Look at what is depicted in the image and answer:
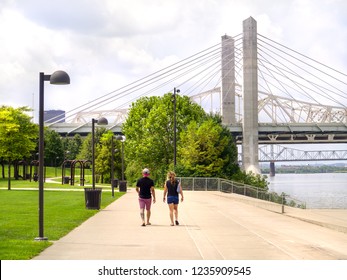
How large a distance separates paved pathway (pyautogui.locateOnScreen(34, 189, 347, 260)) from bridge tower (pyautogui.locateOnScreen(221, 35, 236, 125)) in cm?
6760

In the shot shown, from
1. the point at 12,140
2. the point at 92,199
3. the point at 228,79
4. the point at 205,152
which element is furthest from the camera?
the point at 228,79

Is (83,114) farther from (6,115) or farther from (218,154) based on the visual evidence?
(218,154)

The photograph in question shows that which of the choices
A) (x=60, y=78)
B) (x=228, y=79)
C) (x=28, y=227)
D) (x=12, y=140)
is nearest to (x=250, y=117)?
(x=228, y=79)

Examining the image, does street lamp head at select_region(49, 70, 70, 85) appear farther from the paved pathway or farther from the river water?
the river water

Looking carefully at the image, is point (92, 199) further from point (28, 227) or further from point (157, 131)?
point (157, 131)

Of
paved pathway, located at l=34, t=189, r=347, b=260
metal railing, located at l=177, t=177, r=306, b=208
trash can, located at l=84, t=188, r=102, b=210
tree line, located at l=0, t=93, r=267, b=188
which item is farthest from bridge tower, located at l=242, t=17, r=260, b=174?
paved pathway, located at l=34, t=189, r=347, b=260

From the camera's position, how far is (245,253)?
13516 millimetres

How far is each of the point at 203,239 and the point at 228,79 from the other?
260 ft

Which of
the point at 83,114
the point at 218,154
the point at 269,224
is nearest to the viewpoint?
the point at 269,224

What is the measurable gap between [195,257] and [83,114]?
6312 inches

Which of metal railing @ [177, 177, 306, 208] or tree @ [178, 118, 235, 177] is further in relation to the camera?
tree @ [178, 118, 235, 177]

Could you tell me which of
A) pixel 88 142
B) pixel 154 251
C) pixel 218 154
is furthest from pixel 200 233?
pixel 88 142

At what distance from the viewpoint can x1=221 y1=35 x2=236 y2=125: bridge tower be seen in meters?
92.2

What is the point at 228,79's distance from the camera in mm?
94688
